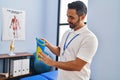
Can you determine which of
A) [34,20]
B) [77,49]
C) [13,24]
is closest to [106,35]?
[77,49]

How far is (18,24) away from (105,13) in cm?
177

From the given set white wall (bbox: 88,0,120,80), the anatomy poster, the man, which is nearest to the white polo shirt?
the man

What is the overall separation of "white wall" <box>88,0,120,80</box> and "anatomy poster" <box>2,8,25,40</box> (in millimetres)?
1451

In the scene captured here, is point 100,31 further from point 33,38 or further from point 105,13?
point 33,38

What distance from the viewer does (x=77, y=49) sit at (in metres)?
1.17

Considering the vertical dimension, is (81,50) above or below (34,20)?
below

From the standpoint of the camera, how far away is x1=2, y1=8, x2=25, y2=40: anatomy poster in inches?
111

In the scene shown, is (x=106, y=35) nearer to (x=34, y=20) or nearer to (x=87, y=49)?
(x=87, y=49)

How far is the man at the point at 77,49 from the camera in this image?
110 cm

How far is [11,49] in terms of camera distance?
9.14 ft

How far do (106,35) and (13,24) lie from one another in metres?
1.83

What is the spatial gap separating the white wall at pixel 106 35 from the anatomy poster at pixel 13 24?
1.45 metres

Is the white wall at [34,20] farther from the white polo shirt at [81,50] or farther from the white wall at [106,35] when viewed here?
the white polo shirt at [81,50]

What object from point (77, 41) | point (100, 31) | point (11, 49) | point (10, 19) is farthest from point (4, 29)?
point (77, 41)
